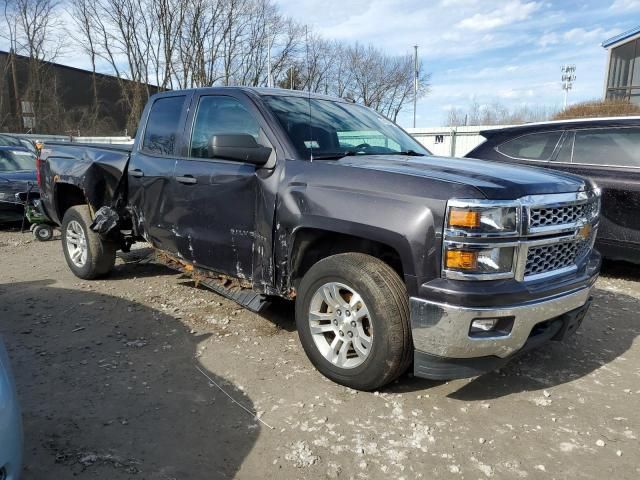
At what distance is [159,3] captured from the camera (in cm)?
3011

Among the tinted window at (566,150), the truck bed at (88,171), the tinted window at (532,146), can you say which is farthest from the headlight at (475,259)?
the tinted window at (532,146)

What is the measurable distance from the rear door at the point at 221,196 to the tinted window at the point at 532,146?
3825 mm

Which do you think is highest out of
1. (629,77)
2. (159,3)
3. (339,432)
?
(159,3)

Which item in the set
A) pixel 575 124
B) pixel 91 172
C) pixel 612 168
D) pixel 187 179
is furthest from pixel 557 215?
pixel 91 172

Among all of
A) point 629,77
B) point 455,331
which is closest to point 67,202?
point 455,331

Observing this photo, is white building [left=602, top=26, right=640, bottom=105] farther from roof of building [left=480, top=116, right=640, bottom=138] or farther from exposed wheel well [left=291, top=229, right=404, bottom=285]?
exposed wheel well [left=291, top=229, right=404, bottom=285]

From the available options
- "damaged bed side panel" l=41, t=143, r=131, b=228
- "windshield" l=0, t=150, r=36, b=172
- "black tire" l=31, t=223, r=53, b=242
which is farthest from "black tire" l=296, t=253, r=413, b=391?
"windshield" l=0, t=150, r=36, b=172

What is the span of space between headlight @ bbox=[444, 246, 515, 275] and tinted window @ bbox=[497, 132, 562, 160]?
13.0ft

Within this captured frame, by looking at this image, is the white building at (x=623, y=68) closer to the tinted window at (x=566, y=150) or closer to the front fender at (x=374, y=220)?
the tinted window at (x=566, y=150)

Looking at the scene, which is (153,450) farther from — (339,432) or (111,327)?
(111,327)

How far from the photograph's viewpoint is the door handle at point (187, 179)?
162 inches

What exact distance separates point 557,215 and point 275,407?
202 centimetres

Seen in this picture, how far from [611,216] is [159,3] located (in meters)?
31.0

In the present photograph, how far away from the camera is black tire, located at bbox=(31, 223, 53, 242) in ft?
27.9
